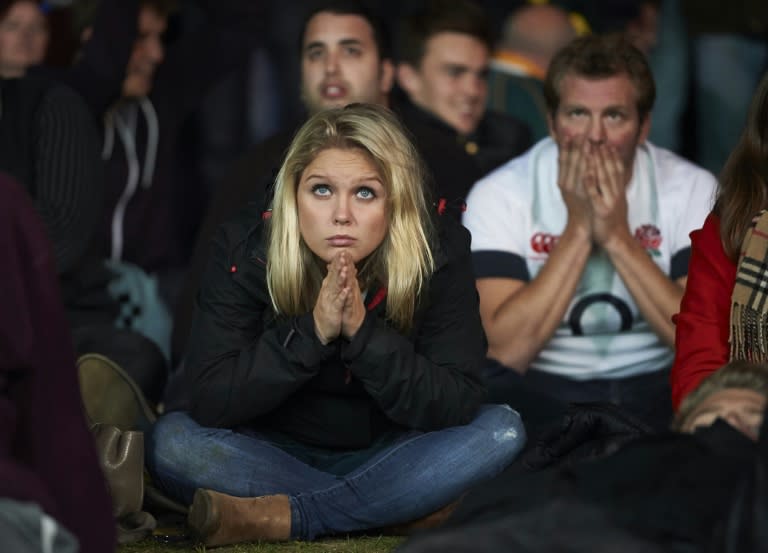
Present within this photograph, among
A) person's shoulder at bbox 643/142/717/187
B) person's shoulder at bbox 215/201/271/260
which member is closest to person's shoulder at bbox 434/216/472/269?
person's shoulder at bbox 215/201/271/260

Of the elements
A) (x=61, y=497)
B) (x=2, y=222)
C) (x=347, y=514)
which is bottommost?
(x=347, y=514)

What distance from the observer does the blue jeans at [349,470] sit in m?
4.25

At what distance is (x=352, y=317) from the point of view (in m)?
4.11

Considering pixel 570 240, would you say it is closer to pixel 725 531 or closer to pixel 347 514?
pixel 347 514

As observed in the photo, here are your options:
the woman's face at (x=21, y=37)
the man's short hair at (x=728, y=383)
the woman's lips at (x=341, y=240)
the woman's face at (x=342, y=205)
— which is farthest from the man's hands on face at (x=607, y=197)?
the woman's face at (x=21, y=37)

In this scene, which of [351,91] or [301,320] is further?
[351,91]

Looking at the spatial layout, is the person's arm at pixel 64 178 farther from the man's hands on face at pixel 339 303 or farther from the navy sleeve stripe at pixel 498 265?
the man's hands on face at pixel 339 303

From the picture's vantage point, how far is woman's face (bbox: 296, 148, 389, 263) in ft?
13.9

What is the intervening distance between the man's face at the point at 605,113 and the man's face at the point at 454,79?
4.78 feet

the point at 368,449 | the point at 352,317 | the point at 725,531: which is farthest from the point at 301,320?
the point at 725,531

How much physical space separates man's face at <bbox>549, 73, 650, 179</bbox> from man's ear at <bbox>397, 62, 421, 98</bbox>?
1730 millimetres

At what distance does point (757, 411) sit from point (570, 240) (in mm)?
1723

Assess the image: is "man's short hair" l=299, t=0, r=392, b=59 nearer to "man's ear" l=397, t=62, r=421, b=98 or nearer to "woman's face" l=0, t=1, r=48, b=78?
"man's ear" l=397, t=62, r=421, b=98

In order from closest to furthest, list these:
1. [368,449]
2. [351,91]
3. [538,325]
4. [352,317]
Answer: [352,317], [368,449], [538,325], [351,91]
